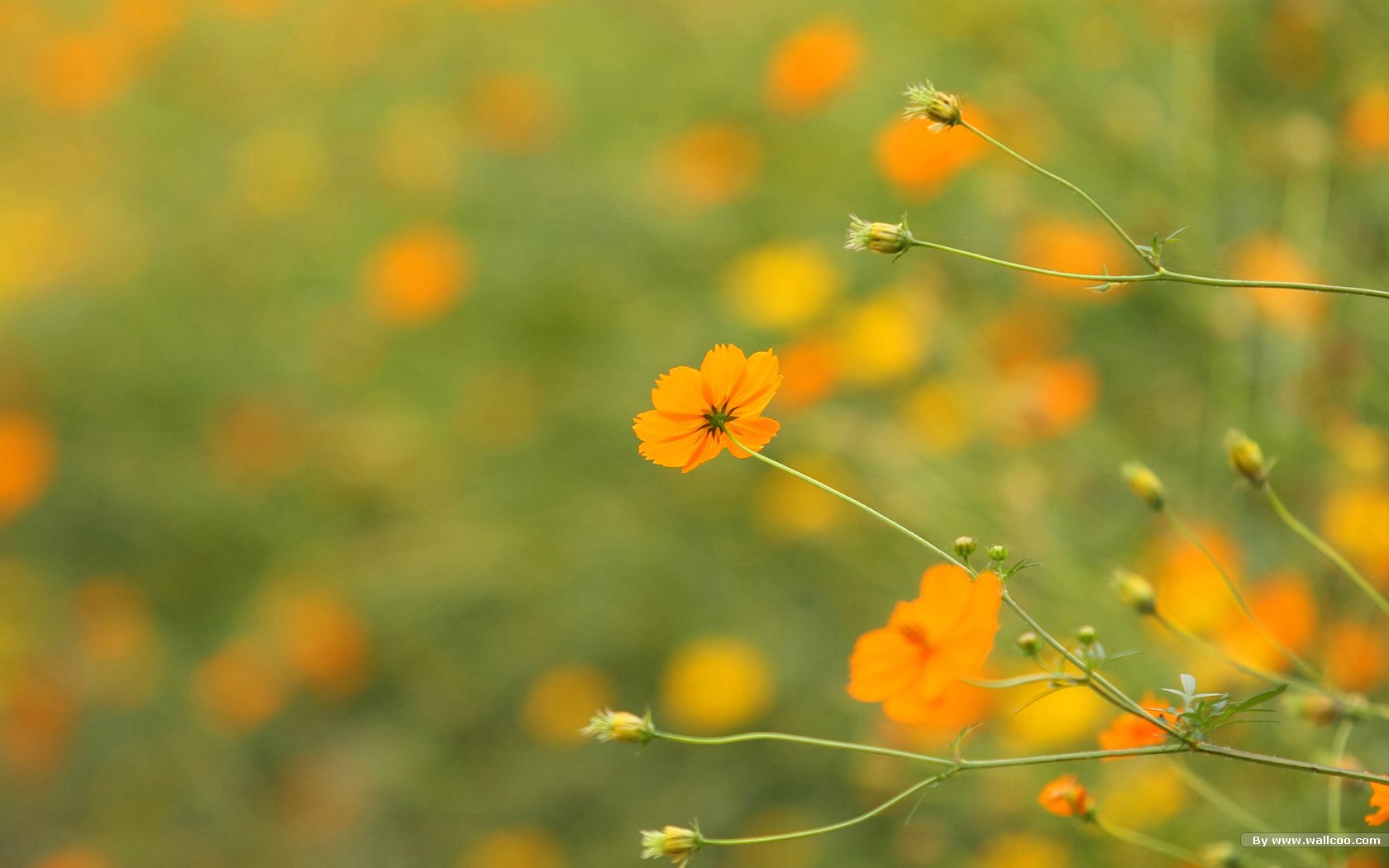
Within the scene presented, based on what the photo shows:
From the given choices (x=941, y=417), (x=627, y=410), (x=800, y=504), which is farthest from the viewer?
(x=627, y=410)

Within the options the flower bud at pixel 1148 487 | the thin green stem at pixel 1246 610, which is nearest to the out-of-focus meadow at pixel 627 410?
the thin green stem at pixel 1246 610

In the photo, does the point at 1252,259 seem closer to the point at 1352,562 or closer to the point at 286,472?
the point at 1352,562

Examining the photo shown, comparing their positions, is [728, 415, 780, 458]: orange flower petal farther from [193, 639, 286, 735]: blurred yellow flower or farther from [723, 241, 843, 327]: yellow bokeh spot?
[193, 639, 286, 735]: blurred yellow flower

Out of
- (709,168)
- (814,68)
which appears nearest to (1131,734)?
(814,68)

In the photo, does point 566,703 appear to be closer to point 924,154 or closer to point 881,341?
point 881,341

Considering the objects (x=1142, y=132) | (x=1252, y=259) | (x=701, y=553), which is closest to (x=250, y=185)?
(x=701, y=553)

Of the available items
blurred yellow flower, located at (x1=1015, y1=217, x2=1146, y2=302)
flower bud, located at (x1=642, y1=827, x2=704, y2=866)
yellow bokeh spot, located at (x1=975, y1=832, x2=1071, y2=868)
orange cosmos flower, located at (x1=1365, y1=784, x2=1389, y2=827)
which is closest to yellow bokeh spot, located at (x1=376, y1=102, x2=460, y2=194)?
blurred yellow flower, located at (x1=1015, y1=217, x2=1146, y2=302)
